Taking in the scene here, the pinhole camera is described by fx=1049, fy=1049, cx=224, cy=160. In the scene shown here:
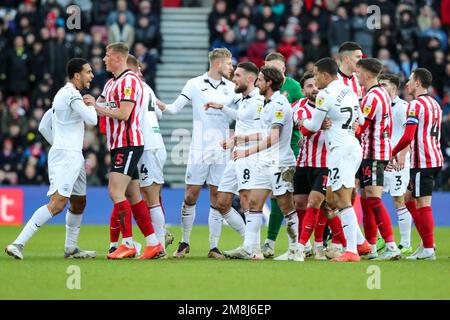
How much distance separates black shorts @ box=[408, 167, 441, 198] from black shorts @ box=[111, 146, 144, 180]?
342 centimetres

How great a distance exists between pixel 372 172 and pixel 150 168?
8.74 feet

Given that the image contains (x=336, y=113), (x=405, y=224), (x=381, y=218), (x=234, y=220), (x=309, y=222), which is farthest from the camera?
(x=405, y=224)

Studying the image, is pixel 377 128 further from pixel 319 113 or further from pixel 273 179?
pixel 273 179

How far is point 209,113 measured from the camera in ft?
43.9

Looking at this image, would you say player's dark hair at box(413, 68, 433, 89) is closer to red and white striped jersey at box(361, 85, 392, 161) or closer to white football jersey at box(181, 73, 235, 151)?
red and white striped jersey at box(361, 85, 392, 161)

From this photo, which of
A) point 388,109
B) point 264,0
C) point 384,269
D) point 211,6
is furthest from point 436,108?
point 211,6

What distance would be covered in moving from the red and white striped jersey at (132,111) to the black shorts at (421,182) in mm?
3397

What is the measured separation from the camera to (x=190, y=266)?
11.4m

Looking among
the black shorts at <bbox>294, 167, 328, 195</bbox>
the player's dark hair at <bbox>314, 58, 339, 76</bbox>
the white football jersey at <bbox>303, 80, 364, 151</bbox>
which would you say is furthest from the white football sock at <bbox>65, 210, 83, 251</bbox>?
the player's dark hair at <bbox>314, 58, 339, 76</bbox>

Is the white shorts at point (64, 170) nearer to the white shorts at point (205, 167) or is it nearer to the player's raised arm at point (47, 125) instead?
the player's raised arm at point (47, 125)

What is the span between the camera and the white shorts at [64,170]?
40.0 feet

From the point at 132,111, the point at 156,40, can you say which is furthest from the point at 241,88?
the point at 156,40

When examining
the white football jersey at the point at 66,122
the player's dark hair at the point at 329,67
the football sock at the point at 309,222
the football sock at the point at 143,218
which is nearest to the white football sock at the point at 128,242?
the football sock at the point at 143,218

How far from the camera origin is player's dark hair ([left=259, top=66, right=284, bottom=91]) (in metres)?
12.1
